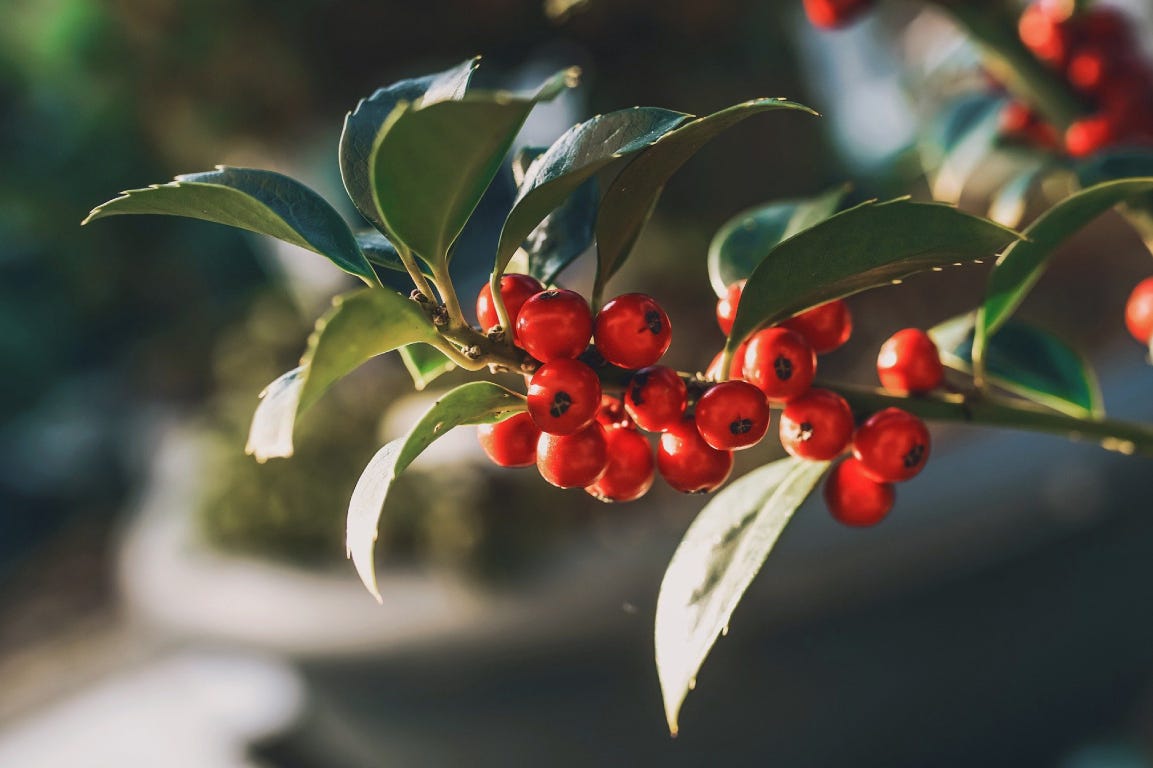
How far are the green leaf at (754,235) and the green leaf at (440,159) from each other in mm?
173

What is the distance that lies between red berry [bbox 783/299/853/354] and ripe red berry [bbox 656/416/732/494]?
72 millimetres

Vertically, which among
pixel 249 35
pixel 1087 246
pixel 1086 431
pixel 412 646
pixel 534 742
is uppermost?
pixel 249 35

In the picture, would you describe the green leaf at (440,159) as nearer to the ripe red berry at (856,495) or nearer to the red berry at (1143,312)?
the ripe red berry at (856,495)

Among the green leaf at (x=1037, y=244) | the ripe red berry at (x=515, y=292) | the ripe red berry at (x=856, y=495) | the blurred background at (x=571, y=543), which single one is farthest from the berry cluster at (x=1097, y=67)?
the ripe red berry at (x=515, y=292)

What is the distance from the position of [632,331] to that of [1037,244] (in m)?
0.21

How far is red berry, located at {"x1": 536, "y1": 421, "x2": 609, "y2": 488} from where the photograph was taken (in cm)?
35

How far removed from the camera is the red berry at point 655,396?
352mm

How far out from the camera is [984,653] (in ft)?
3.77

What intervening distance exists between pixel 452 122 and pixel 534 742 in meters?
1.03

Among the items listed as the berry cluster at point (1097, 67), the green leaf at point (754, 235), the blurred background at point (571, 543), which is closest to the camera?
the green leaf at point (754, 235)

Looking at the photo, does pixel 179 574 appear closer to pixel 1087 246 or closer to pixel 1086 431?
pixel 1086 431

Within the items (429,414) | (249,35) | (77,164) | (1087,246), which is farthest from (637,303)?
(77,164)

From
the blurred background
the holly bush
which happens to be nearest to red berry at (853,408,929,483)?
the holly bush

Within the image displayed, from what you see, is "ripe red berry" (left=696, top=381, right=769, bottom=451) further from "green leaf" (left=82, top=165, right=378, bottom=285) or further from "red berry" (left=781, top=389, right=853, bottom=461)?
A: "green leaf" (left=82, top=165, right=378, bottom=285)
